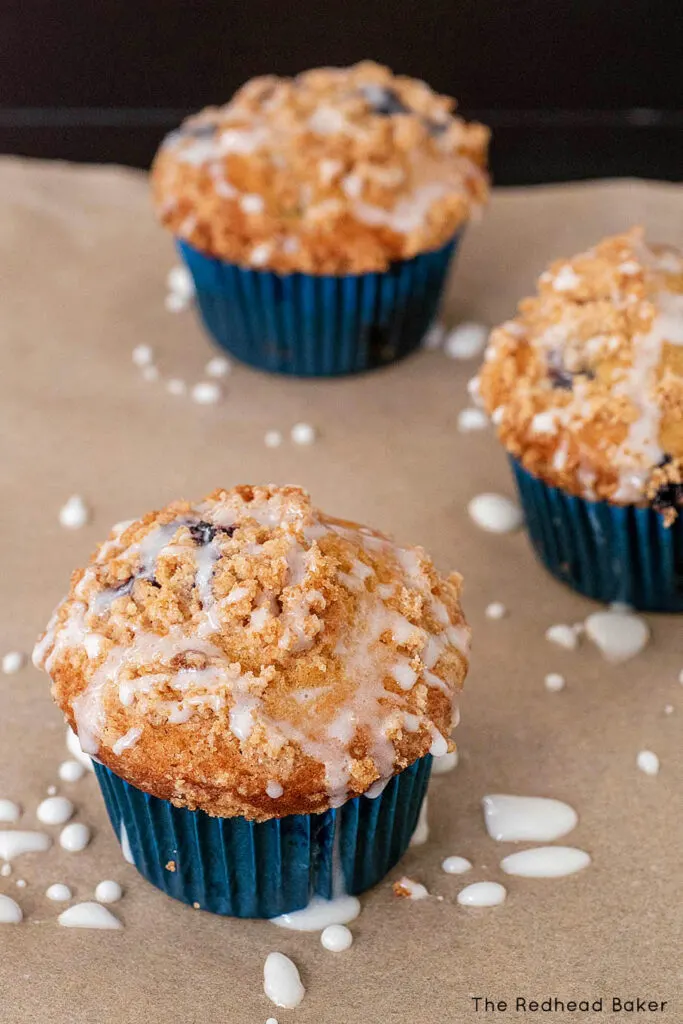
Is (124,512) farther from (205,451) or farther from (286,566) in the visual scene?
(286,566)

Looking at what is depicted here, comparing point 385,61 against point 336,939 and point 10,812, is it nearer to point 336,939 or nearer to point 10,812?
point 10,812

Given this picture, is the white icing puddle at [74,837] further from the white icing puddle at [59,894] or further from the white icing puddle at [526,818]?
the white icing puddle at [526,818]

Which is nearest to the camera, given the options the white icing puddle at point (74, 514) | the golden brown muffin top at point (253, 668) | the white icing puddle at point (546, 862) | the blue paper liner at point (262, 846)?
the golden brown muffin top at point (253, 668)

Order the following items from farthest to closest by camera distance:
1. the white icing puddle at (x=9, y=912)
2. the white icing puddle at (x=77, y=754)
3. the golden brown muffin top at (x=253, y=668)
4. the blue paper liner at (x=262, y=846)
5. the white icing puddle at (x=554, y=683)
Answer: the white icing puddle at (x=554, y=683)
the white icing puddle at (x=77, y=754)
the white icing puddle at (x=9, y=912)
the blue paper liner at (x=262, y=846)
the golden brown muffin top at (x=253, y=668)

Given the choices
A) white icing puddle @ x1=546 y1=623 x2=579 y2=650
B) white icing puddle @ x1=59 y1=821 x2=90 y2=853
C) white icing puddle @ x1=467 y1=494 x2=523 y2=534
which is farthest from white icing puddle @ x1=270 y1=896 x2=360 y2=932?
white icing puddle @ x1=467 y1=494 x2=523 y2=534

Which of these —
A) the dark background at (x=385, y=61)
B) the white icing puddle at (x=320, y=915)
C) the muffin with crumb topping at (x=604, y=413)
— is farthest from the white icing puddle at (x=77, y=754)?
the dark background at (x=385, y=61)

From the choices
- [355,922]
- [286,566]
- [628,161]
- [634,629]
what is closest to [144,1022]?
[355,922]
